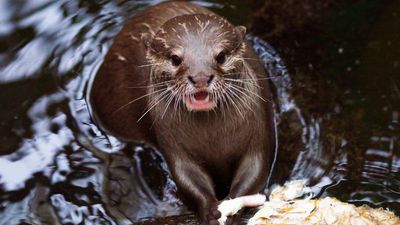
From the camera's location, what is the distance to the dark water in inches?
171

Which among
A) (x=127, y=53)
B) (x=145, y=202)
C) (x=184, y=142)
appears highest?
(x=127, y=53)

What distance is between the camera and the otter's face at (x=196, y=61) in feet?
12.3

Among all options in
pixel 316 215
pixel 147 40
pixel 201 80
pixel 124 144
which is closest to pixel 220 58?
pixel 201 80

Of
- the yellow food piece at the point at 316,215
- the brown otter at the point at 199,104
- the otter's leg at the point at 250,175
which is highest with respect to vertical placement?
the brown otter at the point at 199,104

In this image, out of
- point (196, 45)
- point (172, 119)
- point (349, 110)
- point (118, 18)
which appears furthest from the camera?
Result: point (118, 18)

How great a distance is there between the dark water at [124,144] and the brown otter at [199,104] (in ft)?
0.71

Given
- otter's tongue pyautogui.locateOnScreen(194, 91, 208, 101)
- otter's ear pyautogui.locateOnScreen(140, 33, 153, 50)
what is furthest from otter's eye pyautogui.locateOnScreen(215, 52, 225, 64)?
otter's ear pyautogui.locateOnScreen(140, 33, 153, 50)

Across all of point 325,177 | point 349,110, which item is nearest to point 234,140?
point 325,177

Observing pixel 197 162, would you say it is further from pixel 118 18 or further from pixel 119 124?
pixel 118 18

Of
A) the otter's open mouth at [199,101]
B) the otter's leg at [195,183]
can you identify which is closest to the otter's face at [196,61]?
the otter's open mouth at [199,101]

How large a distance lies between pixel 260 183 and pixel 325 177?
365 millimetres

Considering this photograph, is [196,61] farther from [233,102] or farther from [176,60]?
[233,102]

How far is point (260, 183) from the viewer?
13.8 feet

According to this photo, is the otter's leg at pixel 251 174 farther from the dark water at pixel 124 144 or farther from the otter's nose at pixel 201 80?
the otter's nose at pixel 201 80
